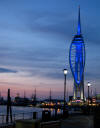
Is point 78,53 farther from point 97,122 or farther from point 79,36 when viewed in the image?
point 97,122

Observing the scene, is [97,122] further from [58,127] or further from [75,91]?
[75,91]

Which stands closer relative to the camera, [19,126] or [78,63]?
[19,126]

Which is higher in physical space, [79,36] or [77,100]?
[79,36]

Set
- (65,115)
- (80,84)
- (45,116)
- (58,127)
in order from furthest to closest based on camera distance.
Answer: (80,84)
(65,115)
(45,116)
(58,127)

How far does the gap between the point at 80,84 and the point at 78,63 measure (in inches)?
561

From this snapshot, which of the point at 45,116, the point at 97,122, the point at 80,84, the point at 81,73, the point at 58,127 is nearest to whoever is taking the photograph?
the point at 97,122

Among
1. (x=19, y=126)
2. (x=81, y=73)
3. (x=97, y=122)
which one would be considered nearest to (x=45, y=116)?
(x=97, y=122)

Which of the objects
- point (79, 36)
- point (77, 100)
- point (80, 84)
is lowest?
point (77, 100)

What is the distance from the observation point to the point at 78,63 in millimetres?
131000

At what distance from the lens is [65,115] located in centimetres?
2706

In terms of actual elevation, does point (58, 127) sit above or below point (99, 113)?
below

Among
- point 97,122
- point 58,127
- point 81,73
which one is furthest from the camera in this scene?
point 81,73

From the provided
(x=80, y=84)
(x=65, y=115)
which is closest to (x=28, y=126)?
(x=65, y=115)

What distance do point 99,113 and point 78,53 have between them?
4846 inches
